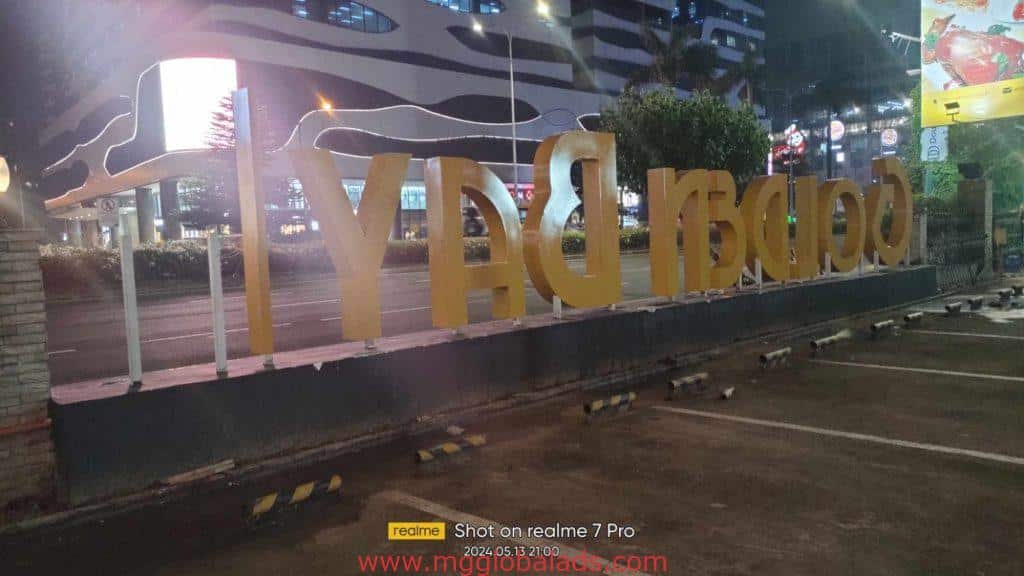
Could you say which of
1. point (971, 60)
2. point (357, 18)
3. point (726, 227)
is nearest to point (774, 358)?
point (726, 227)

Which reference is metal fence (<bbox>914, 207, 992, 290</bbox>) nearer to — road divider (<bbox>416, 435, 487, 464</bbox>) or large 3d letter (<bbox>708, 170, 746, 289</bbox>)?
large 3d letter (<bbox>708, 170, 746, 289</bbox>)

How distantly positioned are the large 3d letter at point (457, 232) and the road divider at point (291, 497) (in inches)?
105

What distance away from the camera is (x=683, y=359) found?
1057cm

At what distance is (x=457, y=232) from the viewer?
796cm

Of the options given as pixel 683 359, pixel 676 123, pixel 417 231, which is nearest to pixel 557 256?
pixel 683 359

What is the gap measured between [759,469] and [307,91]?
1684 inches

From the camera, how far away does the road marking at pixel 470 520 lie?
173 inches

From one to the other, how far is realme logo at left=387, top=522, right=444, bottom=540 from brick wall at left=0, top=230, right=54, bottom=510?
8.59 feet

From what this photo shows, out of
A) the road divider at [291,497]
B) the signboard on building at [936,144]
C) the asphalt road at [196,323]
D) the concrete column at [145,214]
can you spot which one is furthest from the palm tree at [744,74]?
the road divider at [291,497]

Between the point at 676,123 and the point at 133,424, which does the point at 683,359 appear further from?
the point at 676,123

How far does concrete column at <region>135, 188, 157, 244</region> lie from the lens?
46906mm

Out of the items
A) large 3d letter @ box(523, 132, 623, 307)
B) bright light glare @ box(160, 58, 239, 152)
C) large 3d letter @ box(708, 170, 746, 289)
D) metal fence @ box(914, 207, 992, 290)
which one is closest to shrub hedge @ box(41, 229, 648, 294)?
bright light glare @ box(160, 58, 239, 152)

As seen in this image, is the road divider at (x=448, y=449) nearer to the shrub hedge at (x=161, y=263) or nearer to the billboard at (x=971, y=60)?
the shrub hedge at (x=161, y=263)

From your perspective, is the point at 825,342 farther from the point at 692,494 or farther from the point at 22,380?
the point at 22,380
